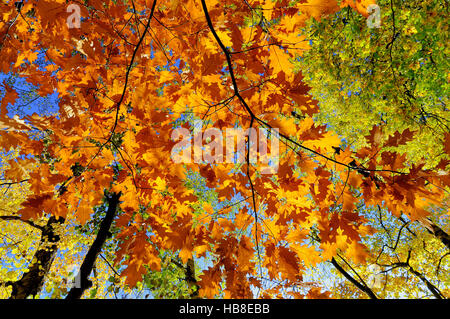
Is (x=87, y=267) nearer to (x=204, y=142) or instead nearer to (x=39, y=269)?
(x=39, y=269)

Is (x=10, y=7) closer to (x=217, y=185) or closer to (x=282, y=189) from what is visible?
(x=217, y=185)

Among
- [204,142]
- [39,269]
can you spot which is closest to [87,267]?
[39,269]

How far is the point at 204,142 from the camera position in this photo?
2.11 meters

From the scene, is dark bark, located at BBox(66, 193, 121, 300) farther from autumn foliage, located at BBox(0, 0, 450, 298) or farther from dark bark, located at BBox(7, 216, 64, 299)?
autumn foliage, located at BBox(0, 0, 450, 298)

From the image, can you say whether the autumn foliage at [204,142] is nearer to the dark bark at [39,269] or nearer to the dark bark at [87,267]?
the dark bark at [87,267]

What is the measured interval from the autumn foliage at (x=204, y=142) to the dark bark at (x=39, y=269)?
197 inches

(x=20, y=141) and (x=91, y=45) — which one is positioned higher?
(x=91, y=45)

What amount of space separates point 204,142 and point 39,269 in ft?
22.9

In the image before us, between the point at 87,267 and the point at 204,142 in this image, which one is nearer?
the point at 204,142

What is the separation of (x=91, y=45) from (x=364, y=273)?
11.7 m

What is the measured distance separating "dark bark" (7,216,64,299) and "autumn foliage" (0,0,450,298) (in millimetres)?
4994

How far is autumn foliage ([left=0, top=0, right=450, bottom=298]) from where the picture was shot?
160 cm
